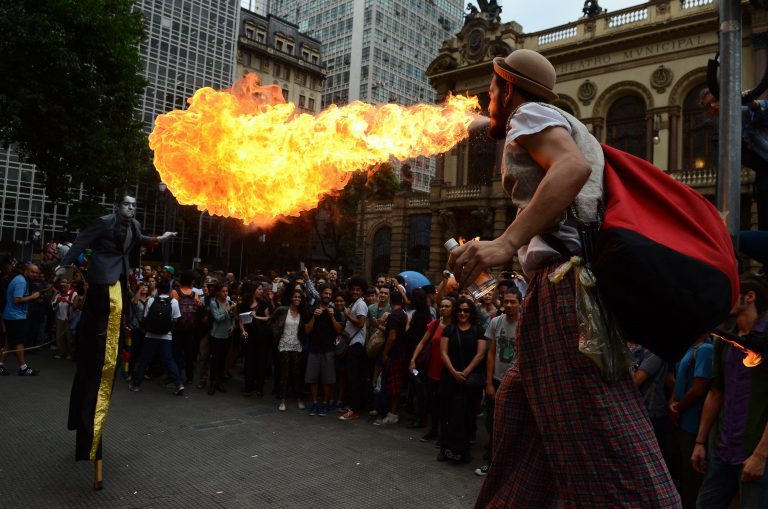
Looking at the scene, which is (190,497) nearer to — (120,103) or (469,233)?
(120,103)

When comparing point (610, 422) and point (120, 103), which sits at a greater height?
point (120, 103)

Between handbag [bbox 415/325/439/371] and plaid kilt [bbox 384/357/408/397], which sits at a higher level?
handbag [bbox 415/325/439/371]

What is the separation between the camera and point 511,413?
1.92 metres

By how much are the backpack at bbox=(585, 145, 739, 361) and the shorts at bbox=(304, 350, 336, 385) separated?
7822 millimetres

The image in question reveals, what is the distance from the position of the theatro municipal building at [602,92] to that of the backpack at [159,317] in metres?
19.4

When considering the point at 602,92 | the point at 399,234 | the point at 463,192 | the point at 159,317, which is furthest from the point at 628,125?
the point at 159,317

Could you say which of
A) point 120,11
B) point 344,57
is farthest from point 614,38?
point 344,57

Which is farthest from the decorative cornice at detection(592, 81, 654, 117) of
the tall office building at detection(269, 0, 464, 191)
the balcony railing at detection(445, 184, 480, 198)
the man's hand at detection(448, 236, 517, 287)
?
the tall office building at detection(269, 0, 464, 191)

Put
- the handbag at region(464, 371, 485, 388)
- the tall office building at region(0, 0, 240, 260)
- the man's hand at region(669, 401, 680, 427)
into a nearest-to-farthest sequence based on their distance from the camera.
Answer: the man's hand at region(669, 401, 680, 427) → the handbag at region(464, 371, 485, 388) → the tall office building at region(0, 0, 240, 260)

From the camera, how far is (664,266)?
56.5 inches

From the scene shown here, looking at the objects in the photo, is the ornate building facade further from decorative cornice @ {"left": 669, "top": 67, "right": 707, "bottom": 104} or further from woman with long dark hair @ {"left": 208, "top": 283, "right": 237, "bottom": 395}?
woman with long dark hair @ {"left": 208, "top": 283, "right": 237, "bottom": 395}

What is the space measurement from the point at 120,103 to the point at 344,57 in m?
50.1

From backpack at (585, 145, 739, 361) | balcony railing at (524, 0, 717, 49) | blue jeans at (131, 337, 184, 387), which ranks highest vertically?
balcony railing at (524, 0, 717, 49)

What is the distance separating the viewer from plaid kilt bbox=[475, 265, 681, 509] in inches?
59.9
